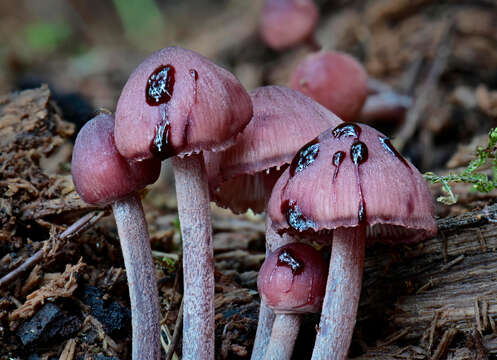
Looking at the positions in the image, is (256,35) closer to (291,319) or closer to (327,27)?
(327,27)

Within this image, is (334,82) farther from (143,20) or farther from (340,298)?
(143,20)

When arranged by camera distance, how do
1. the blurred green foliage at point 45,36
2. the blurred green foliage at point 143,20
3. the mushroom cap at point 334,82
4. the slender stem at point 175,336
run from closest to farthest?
1. the slender stem at point 175,336
2. the mushroom cap at point 334,82
3. the blurred green foliage at point 45,36
4. the blurred green foliage at point 143,20

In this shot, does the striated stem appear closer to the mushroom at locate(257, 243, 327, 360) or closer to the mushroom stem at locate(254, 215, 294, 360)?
the mushroom stem at locate(254, 215, 294, 360)

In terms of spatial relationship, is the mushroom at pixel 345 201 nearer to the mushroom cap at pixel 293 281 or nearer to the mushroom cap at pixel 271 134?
the mushroom cap at pixel 293 281

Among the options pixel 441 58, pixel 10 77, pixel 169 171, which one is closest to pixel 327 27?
pixel 441 58

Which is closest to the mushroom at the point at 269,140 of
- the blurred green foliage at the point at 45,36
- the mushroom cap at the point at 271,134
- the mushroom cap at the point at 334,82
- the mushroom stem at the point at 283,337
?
the mushroom cap at the point at 271,134

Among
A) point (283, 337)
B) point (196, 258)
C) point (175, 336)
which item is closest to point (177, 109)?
point (196, 258)

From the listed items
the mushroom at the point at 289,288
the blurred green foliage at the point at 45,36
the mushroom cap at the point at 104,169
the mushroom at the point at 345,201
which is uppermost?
the blurred green foliage at the point at 45,36
